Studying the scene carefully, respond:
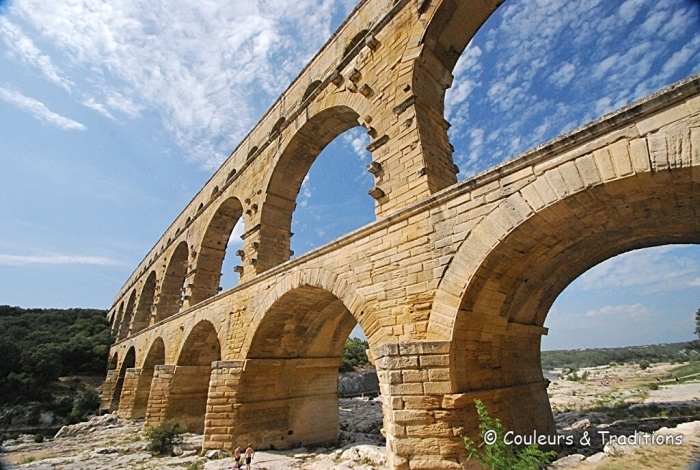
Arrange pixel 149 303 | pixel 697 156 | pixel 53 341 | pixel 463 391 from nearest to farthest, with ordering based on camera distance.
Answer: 1. pixel 697 156
2. pixel 463 391
3. pixel 149 303
4. pixel 53 341

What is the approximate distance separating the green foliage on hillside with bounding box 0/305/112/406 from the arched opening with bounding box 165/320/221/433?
15293 mm

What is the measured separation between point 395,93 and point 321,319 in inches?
211

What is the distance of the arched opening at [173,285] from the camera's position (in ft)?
58.3

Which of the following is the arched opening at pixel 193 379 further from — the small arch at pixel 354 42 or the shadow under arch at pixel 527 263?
the shadow under arch at pixel 527 263

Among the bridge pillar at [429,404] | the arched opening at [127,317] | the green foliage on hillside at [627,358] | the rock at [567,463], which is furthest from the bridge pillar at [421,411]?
the green foliage on hillside at [627,358]

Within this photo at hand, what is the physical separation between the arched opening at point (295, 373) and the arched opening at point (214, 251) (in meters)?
6.91

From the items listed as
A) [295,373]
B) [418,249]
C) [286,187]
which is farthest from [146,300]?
[418,249]

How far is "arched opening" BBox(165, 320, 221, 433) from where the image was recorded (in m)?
11.2

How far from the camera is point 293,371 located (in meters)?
8.78

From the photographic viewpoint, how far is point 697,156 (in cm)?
266

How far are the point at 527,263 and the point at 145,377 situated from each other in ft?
56.4

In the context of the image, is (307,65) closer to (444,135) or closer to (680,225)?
(444,135)

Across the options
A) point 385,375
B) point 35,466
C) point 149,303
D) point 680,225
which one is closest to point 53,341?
point 149,303

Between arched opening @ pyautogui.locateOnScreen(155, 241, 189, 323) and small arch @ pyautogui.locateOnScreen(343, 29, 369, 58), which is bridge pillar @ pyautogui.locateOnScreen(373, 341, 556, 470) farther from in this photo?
arched opening @ pyautogui.locateOnScreen(155, 241, 189, 323)
